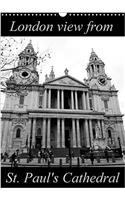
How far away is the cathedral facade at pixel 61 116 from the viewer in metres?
29.1

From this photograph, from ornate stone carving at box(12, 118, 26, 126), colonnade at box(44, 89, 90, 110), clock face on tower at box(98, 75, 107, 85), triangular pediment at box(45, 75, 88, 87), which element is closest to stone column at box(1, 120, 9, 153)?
ornate stone carving at box(12, 118, 26, 126)

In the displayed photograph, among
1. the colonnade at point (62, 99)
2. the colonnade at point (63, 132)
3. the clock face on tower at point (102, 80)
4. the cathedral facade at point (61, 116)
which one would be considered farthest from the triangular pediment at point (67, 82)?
the colonnade at point (63, 132)

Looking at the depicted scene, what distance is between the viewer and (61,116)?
30703 mm

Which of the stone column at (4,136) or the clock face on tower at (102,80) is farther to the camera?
the clock face on tower at (102,80)

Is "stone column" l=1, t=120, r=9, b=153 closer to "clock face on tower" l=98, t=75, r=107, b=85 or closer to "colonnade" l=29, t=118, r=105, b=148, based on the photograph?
"colonnade" l=29, t=118, r=105, b=148

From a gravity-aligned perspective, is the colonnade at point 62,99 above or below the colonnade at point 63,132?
above

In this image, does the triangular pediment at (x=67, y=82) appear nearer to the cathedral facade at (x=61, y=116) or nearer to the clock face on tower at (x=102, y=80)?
the cathedral facade at (x=61, y=116)

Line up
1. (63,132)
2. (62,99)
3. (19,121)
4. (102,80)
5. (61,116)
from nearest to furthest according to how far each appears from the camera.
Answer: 1. (63,132)
2. (61,116)
3. (19,121)
4. (62,99)
5. (102,80)

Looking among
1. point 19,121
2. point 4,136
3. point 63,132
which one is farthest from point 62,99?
point 4,136

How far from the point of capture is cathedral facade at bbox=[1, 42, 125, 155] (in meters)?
29.1

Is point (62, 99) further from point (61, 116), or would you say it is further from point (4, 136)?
point (4, 136)

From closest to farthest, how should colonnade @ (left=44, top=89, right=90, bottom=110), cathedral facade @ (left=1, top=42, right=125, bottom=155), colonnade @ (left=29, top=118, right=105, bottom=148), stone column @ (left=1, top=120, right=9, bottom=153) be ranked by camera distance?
1. stone column @ (left=1, top=120, right=9, bottom=153)
2. colonnade @ (left=29, top=118, right=105, bottom=148)
3. cathedral facade @ (left=1, top=42, right=125, bottom=155)
4. colonnade @ (left=44, top=89, right=90, bottom=110)

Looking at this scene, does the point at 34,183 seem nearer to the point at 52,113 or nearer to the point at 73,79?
the point at 52,113

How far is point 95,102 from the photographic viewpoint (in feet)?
121
